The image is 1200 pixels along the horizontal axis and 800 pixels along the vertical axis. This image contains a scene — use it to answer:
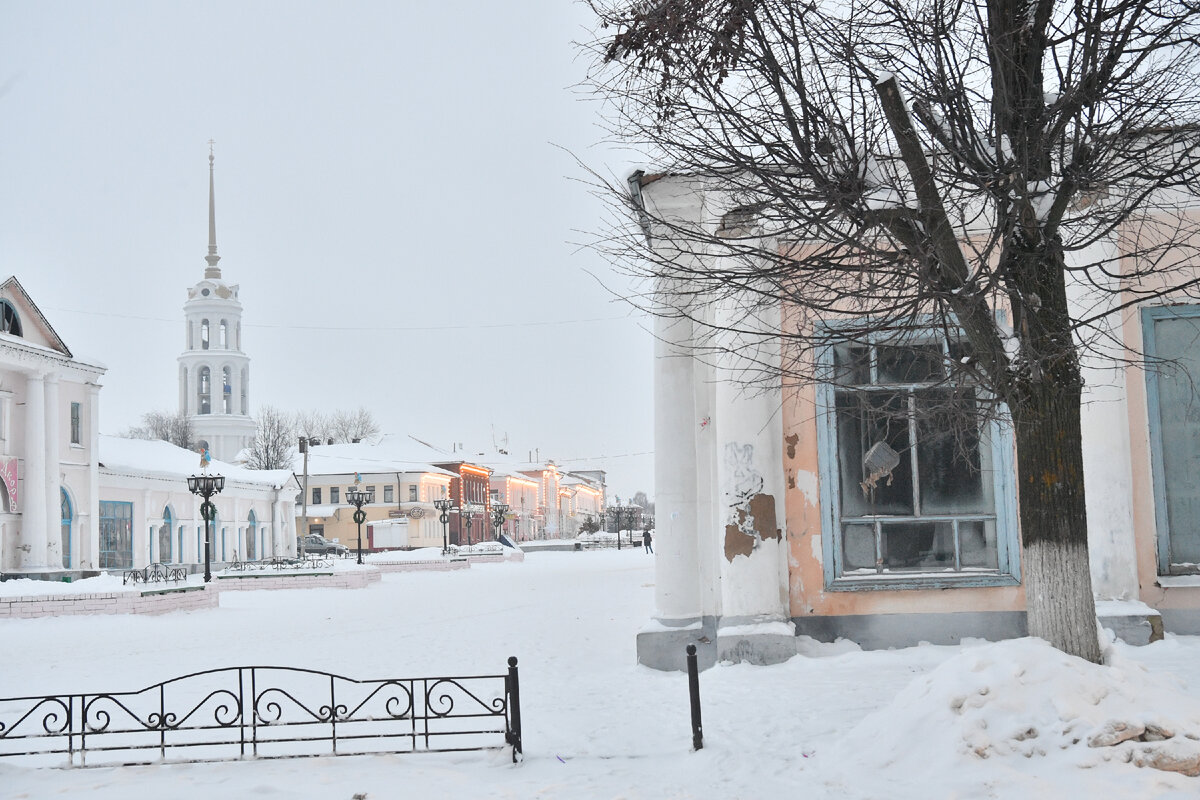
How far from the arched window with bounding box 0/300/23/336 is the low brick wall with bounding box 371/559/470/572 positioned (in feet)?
47.1

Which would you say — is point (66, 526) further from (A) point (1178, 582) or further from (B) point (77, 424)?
(A) point (1178, 582)

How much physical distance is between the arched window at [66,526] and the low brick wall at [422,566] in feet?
33.6

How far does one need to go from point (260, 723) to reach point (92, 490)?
31221 mm

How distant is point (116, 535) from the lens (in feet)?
123

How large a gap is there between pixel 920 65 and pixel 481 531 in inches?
3570

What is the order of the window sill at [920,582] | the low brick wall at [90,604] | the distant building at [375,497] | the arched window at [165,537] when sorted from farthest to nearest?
the distant building at [375,497] → the arched window at [165,537] → the low brick wall at [90,604] → the window sill at [920,582]

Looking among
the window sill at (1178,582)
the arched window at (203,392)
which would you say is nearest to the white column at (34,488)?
the window sill at (1178,582)

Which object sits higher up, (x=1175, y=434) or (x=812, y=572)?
(x=1175, y=434)

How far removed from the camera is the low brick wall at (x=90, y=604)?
19.4m

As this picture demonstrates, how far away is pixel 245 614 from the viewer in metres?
20.6

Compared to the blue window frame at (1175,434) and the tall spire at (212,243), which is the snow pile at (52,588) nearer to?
the blue window frame at (1175,434)

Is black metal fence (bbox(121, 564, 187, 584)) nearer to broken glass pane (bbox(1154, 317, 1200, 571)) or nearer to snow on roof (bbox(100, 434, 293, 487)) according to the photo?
snow on roof (bbox(100, 434, 293, 487))

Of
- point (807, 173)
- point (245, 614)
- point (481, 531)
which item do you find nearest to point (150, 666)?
point (245, 614)

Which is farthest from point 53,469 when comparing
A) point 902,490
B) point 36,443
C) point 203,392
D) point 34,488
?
point 203,392
